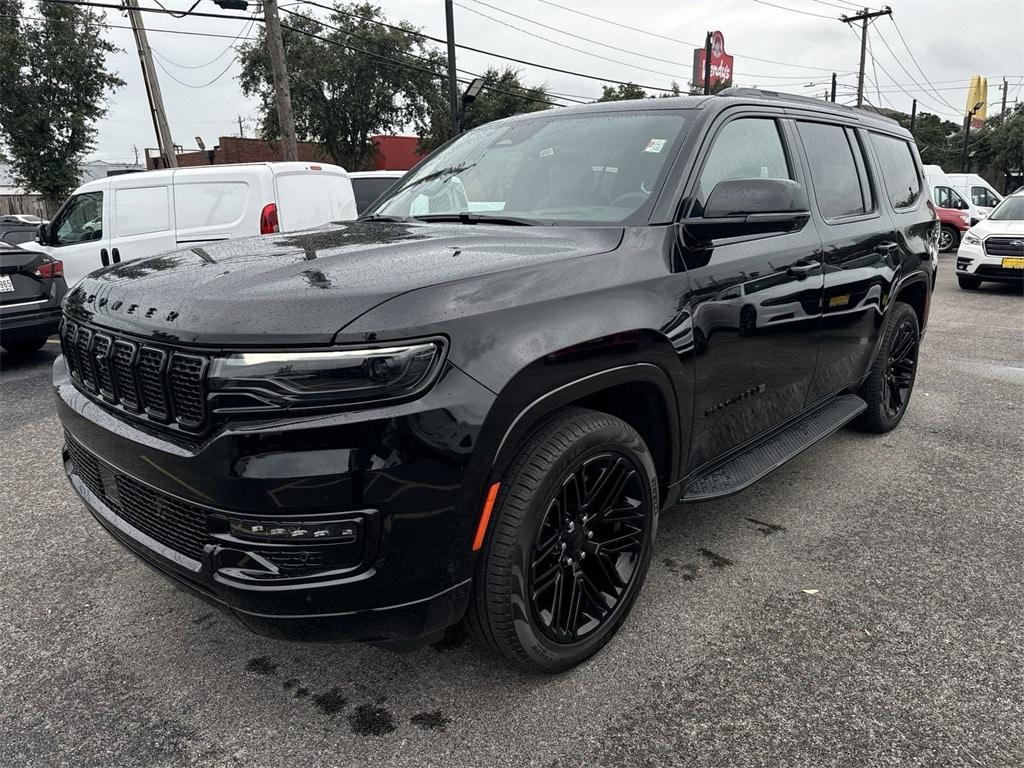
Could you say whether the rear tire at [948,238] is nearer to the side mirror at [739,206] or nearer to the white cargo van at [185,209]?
the white cargo van at [185,209]

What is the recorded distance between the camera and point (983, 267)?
38.5 feet

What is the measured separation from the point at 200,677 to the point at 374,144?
3326cm

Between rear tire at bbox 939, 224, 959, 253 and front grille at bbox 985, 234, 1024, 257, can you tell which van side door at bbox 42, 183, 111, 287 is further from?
rear tire at bbox 939, 224, 959, 253

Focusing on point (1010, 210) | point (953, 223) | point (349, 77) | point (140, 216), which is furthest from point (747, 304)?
point (349, 77)

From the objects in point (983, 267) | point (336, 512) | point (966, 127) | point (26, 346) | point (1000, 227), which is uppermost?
point (966, 127)

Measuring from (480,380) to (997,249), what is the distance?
12.5 meters

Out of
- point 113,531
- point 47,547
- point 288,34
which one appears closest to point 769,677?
point 113,531

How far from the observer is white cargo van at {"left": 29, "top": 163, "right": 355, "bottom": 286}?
8.17m

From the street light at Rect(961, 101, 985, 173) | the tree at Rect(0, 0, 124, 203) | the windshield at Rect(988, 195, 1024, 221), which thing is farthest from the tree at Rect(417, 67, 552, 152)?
the street light at Rect(961, 101, 985, 173)

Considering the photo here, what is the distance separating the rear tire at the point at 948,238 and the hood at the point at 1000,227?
7.39 m

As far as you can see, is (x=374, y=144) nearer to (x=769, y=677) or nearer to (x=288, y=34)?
(x=288, y=34)

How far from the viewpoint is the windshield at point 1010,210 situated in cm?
1208

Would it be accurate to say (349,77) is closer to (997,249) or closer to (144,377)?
(997,249)

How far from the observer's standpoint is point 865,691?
2299 mm
